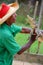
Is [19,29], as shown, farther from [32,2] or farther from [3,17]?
[32,2]

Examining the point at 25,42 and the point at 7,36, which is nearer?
the point at 7,36

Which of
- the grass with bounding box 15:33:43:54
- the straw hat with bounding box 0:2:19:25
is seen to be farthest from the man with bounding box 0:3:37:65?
the grass with bounding box 15:33:43:54

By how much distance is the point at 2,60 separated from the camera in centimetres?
364

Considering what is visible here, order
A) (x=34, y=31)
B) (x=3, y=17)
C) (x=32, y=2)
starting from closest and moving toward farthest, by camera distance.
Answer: (x=3, y=17), (x=34, y=31), (x=32, y=2)

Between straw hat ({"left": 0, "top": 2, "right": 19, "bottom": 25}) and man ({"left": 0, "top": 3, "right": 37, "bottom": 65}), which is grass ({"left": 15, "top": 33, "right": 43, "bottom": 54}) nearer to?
man ({"left": 0, "top": 3, "right": 37, "bottom": 65})

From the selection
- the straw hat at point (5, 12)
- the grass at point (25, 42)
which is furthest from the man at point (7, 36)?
the grass at point (25, 42)

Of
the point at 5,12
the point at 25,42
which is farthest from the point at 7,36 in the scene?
the point at 25,42

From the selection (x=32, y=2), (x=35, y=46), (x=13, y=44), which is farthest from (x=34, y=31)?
(x=32, y=2)

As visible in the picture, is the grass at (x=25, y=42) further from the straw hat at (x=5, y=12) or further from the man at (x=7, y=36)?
the straw hat at (x=5, y=12)

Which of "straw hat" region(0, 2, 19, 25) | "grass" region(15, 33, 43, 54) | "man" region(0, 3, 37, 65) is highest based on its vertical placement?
"straw hat" region(0, 2, 19, 25)

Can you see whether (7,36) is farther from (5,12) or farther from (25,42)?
(25,42)

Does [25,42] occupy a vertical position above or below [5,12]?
below

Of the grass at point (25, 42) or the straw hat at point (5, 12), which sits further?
the grass at point (25, 42)

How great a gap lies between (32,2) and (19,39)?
4.78 m
